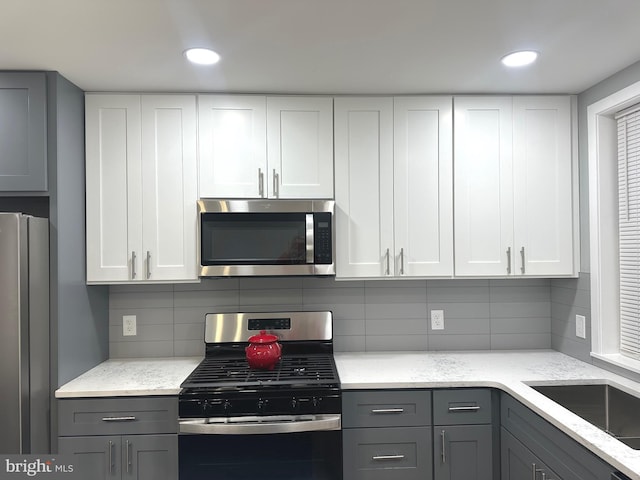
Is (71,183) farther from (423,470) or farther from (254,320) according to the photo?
(423,470)

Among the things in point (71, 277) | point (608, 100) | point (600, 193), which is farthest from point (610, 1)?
point (71, 277)

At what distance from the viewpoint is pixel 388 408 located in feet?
7.07

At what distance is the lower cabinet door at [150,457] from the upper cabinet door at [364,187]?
117cm

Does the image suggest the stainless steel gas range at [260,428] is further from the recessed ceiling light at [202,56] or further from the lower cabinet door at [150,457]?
the recessed ceiling light at [202,56]

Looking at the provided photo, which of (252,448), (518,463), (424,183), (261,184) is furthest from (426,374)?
(261,184)

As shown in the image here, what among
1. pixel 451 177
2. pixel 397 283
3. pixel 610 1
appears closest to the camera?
pixel 610 1

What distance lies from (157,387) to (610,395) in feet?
6.79

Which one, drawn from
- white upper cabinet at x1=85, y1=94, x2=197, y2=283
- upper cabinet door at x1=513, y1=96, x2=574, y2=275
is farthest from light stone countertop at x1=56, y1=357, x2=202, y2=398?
upper cabinet door at x1=513, y1=96, x2=574, y2=275

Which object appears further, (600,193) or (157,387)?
(600,193)

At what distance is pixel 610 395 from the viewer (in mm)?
2098

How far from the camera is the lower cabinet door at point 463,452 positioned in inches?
84.5

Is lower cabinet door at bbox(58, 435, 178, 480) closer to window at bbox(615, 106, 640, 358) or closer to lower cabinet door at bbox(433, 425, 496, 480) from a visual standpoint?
lower cabinet door at bbox(433, 425, 496, 480)

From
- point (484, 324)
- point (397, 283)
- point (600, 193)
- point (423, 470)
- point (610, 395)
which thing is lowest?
point (423, 470)

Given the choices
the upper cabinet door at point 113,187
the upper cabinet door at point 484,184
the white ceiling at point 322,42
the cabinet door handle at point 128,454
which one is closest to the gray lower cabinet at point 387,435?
the upper cabinet door at point 484,184
